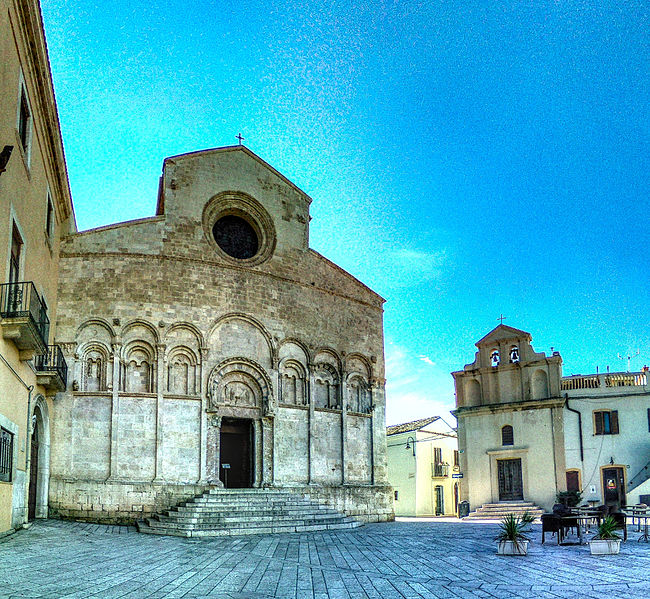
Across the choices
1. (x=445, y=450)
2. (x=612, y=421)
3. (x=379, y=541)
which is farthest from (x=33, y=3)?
(x=445, y=450)

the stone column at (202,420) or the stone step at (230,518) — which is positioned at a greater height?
the stone column at (202,420)

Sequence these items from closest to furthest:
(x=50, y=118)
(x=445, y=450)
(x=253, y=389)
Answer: (x=50, y=118)
(x=253, y=389)
(x=445, y=450)

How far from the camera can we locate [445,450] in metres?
44.3

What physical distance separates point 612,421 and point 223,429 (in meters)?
16.0

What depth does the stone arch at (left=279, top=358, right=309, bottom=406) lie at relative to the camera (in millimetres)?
24328

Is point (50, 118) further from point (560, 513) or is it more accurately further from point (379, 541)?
point (560, 513)

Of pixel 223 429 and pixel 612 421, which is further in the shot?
pixel 612 421

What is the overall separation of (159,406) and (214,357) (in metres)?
2.35

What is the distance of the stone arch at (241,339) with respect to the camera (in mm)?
23281

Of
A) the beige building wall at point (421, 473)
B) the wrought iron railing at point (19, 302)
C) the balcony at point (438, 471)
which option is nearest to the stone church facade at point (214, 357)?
the wrought iron railing at point (19, 302)

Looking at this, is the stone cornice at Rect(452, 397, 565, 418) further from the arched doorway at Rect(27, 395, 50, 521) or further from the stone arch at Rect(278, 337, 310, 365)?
the arched doorway at Rect(27, 395, 50, 521)

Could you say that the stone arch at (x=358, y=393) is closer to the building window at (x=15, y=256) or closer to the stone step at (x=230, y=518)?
the stone step at (x=230, y=518)

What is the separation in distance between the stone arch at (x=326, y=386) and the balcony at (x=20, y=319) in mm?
11380

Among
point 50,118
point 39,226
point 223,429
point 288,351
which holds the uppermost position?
point 50,118
